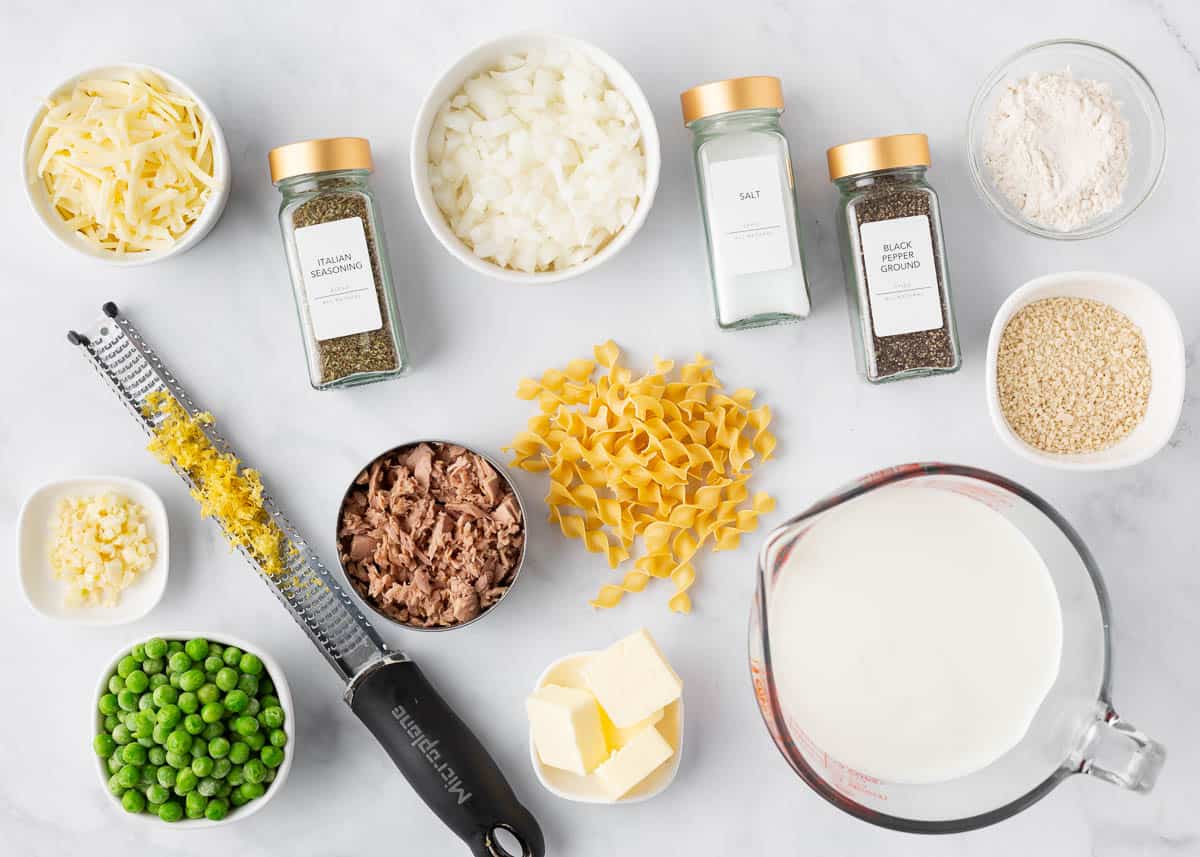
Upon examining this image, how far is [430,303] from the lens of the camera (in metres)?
1.45

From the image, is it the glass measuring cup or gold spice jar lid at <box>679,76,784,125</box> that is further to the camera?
gold spice jar lid at <box>679,76,784,125</box>

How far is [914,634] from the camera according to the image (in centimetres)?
106

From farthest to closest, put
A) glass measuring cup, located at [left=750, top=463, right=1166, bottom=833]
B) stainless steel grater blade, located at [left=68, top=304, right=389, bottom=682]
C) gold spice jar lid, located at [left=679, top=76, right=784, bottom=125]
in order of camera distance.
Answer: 1. stainless steel grater blade, located at [left=68, top=304, right=389, bottom=682]
2. gold spice jar lid, located at [left=679, top=76, right=784, bottom=125]
3. glass measuring cup, located at [left=750, top=463, right=1166, bottom=833]

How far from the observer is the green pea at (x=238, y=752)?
1329mm

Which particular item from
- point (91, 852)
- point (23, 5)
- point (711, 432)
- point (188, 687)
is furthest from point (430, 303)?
point (91, 852)

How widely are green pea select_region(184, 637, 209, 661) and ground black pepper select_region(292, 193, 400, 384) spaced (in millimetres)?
399

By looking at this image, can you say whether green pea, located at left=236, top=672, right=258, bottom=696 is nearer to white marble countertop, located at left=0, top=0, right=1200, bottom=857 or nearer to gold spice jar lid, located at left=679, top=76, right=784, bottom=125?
white marble countertop, located at left=0, top=0, right=1200, bottom=857

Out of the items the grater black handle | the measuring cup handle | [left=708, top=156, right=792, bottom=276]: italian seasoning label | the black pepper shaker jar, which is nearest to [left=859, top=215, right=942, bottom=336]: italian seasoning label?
the black pepper shaker jar

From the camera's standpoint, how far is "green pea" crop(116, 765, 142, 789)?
51.9 inches

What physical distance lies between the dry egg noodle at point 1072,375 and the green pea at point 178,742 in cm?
119

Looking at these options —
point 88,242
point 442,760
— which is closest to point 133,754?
point 442,760

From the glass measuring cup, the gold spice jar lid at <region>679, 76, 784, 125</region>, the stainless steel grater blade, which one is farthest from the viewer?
the stainless steel grater blade

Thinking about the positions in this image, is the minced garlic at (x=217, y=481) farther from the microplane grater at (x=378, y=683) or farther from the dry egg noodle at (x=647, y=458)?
the dry egg noodle at (x=647, y=458)

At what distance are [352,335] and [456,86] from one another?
0.38 m
